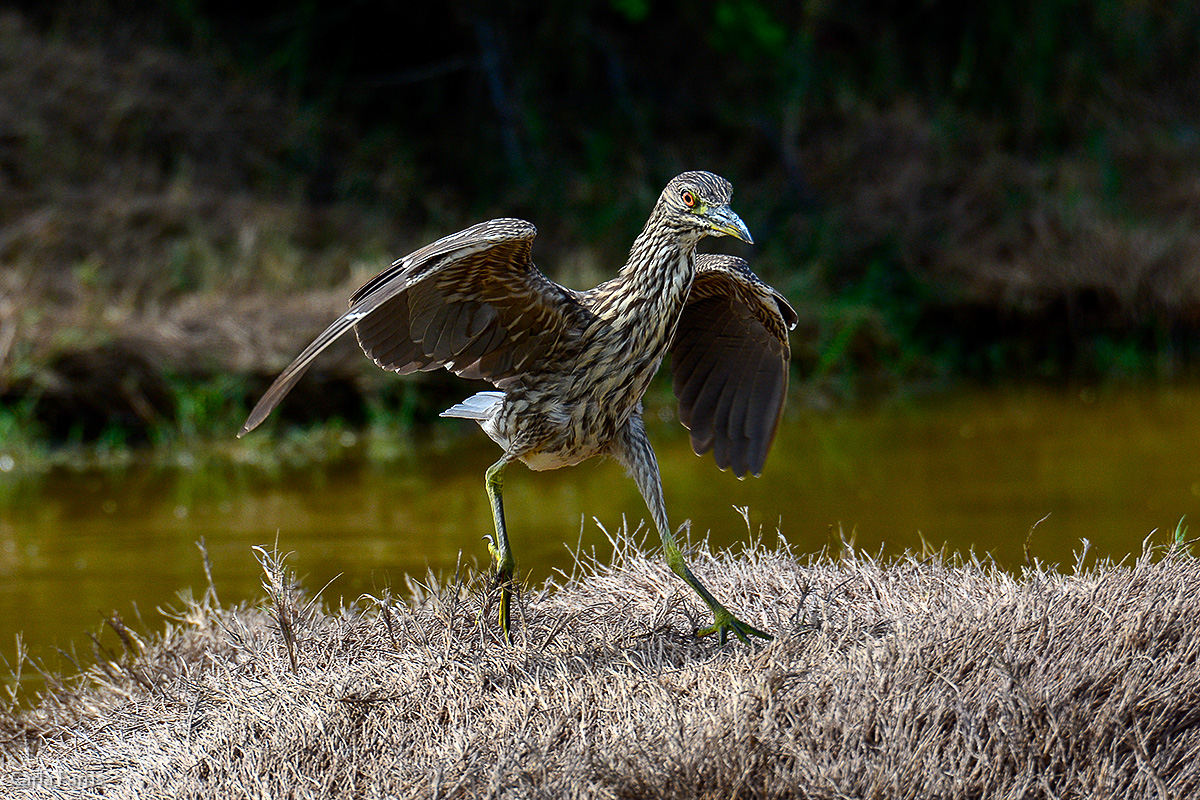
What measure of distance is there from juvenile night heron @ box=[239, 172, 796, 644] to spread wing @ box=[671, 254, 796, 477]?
0.30 feet

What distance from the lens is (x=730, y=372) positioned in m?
4.17

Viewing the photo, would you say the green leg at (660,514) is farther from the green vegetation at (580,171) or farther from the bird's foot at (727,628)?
the green vegetation at (580,171)

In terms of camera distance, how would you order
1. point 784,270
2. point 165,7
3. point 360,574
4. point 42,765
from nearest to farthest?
point 42,765, point 360,574, point 784,270, point 165,7

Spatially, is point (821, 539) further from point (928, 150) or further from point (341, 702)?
point (928, 150)

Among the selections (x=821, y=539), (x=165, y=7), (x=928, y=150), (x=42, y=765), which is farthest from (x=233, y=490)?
(x=928, y=150)

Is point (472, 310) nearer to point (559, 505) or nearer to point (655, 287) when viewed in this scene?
point (655, 287)

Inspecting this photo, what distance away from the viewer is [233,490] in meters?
7.23

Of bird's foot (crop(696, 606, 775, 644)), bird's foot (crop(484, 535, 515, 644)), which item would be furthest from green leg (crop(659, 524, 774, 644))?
bird's foot (crop(484, 535, 515, 644))

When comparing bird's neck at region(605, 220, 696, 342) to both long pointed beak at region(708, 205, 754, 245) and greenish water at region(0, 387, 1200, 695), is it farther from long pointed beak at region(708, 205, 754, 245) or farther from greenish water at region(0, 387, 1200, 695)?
greenish water at region(0, 387, 1200, 695)

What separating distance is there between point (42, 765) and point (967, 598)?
248 cm

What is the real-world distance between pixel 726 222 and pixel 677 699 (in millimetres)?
1187

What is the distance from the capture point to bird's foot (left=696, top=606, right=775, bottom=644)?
11.3 ft

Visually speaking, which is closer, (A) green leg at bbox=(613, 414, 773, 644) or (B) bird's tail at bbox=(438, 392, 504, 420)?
(A) green leg at bbox=(613, 414, 773, 644)

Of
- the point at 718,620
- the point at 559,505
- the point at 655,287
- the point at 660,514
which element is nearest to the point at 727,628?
the point at 718,620
